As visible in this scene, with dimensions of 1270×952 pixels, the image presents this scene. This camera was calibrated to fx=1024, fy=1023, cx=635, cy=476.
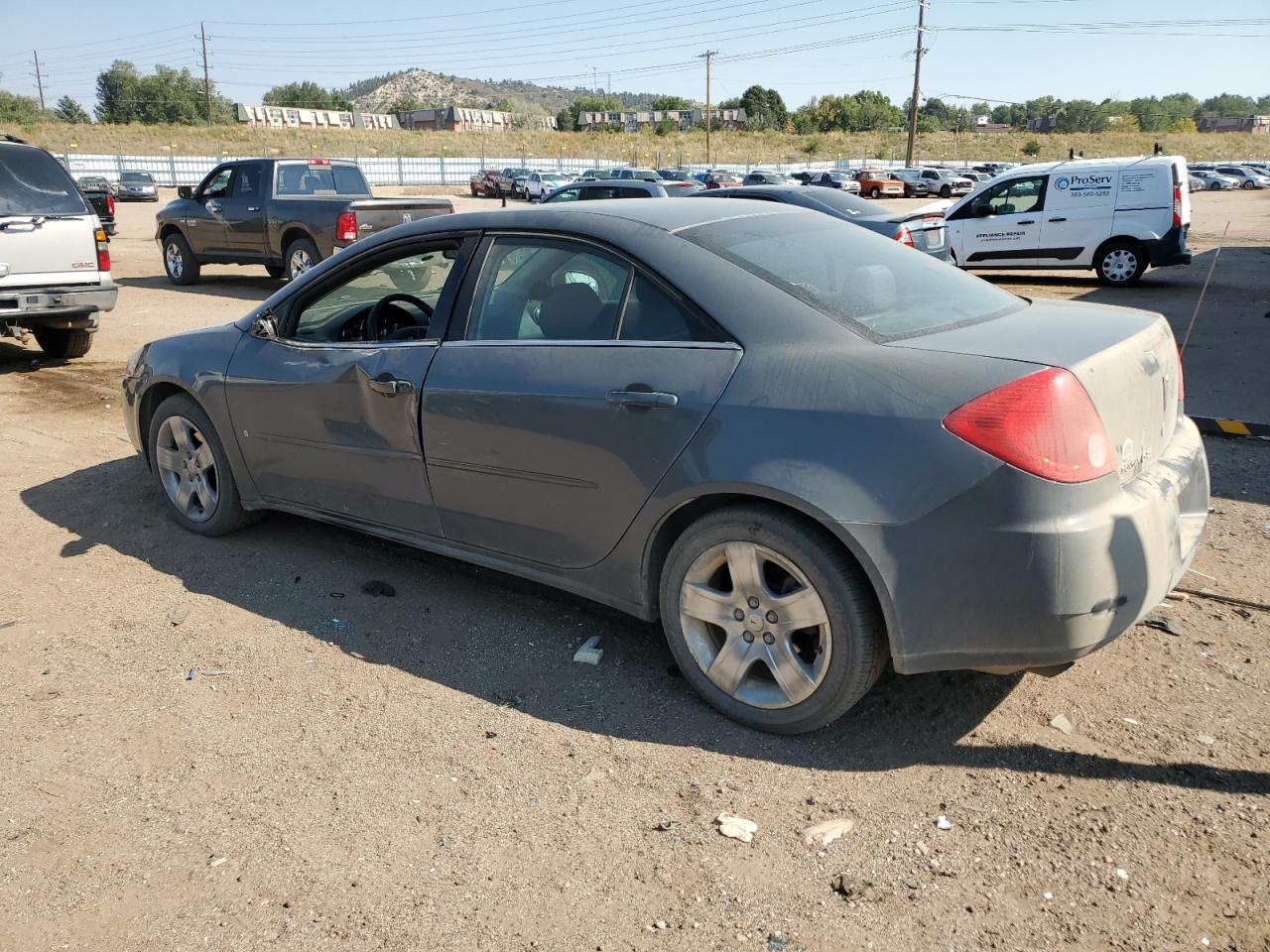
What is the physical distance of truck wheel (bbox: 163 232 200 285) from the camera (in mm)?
16312

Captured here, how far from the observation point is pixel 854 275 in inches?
141

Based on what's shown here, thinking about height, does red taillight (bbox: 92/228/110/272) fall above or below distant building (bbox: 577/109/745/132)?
below

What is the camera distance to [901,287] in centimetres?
363

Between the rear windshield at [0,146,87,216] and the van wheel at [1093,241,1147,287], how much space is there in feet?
46.0

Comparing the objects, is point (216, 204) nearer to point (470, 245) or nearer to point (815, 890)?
point (470, 245)

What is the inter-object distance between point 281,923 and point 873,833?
1.54 meters

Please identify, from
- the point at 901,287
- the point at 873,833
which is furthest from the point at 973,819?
the point at 901,287

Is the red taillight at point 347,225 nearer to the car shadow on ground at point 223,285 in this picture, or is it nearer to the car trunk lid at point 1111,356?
the car shadow on ground at point 223,285

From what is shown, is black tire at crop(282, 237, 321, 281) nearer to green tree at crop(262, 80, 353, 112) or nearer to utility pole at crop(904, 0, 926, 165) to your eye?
utility pole at crop(904, 0, 926, 165)

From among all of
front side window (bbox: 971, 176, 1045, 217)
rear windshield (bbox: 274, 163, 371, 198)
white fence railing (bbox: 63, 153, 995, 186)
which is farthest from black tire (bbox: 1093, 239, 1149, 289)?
white fence railing (bbox: 63, 153, 995, 186)

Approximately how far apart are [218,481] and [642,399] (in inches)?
104

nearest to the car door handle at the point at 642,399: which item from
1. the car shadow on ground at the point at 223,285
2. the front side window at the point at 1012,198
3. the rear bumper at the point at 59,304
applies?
the rear bumper at the point at 59,304

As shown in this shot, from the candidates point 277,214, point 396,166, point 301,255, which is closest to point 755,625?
point 301,255

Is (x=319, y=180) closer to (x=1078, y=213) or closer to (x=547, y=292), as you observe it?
(x=1078, y=213)
